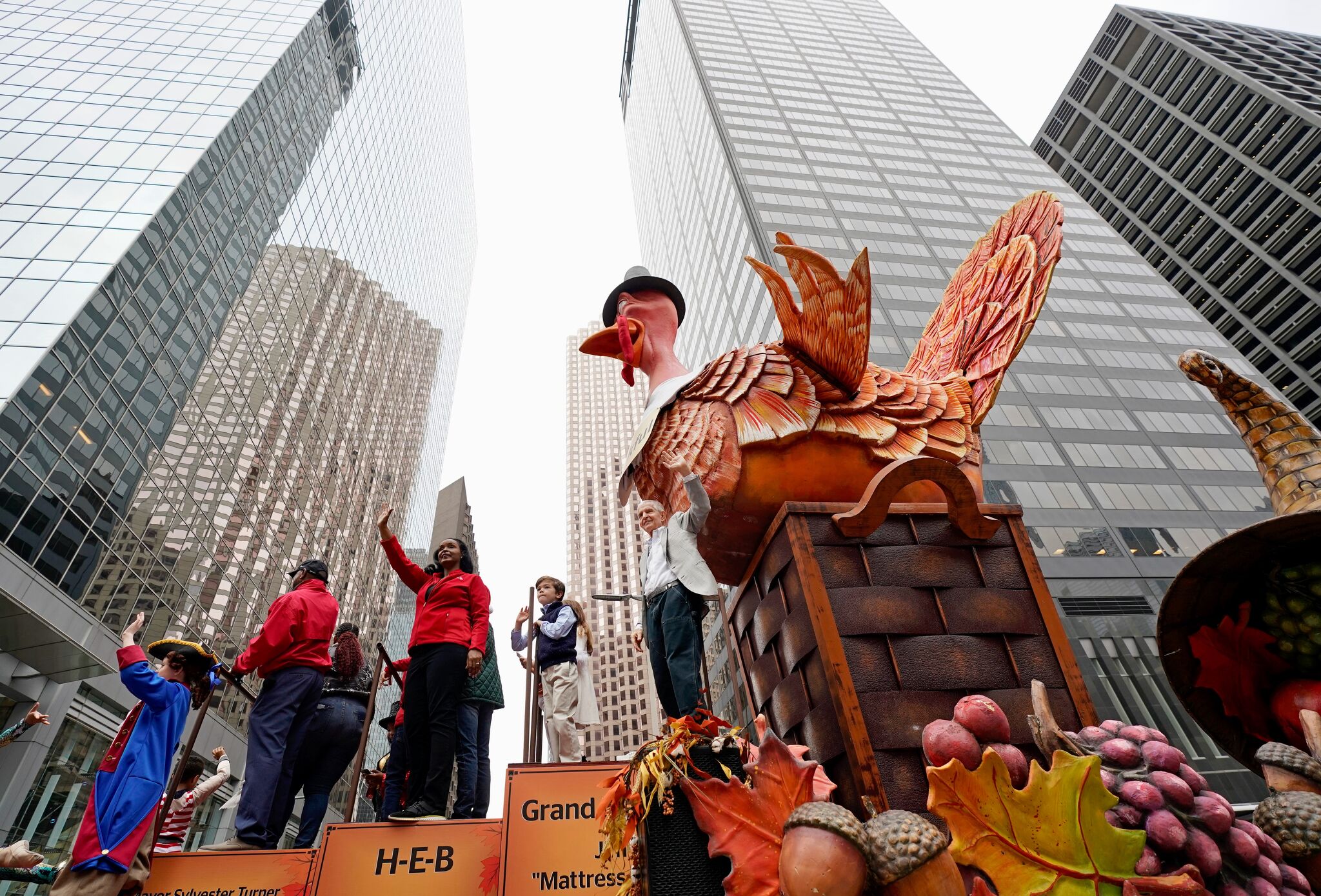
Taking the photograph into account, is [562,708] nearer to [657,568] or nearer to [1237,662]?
[657,568]

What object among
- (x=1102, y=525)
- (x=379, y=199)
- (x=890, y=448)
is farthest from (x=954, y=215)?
(x=890, y=448)

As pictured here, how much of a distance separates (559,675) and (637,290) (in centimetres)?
299

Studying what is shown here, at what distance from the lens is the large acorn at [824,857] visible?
1452mm

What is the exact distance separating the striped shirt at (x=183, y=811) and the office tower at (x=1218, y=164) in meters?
53.4

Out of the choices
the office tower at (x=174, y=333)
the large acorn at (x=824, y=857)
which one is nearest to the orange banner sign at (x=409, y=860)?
the large acorn at (x=824, y=857)

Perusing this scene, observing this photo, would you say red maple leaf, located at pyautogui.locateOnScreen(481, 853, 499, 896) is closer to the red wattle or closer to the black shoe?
the black shoe

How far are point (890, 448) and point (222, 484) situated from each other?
23.3 meters

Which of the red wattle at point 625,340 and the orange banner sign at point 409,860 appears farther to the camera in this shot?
the red wattle at point 625,340

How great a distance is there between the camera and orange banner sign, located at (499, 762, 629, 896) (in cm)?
315

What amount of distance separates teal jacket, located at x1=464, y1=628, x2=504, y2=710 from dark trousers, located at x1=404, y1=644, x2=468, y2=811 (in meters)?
0.10

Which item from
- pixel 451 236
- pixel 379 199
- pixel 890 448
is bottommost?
pixel 890 448

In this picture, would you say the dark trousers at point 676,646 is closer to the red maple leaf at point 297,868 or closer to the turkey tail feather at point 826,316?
the turkey tail feather at point 826,316

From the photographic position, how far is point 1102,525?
26.0 m

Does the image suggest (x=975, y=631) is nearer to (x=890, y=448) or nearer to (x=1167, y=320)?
(x=890, y=448)
